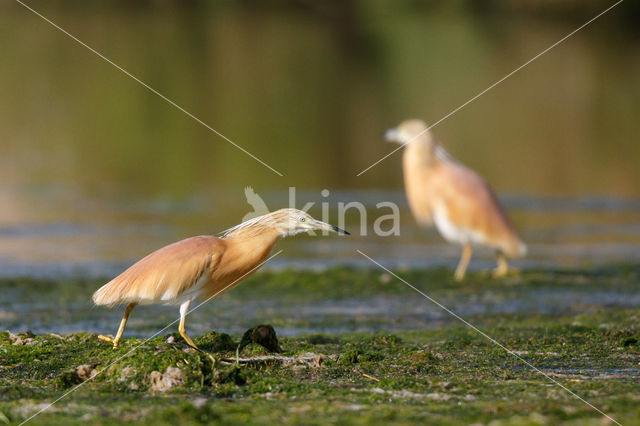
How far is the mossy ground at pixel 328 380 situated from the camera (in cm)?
600

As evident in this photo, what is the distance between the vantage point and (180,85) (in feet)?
111

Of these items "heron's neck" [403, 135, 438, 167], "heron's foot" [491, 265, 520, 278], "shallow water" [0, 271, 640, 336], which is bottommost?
"shallow water" [0, 271, 640, 336]

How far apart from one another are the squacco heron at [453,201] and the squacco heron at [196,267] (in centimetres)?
590

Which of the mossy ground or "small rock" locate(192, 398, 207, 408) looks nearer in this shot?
the mossy ground

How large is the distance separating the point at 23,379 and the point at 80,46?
38314mm

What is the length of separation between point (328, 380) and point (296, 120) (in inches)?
895

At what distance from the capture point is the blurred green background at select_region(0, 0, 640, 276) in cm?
1688

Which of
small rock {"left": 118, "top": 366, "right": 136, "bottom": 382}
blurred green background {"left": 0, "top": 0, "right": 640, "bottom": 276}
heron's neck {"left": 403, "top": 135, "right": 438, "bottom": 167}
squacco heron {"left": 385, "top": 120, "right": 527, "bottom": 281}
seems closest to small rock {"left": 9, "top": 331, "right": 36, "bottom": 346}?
small rock {"left": 118, "top": 366, "right": 136, "bottom": 382}

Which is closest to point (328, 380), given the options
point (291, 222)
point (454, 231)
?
point (291, 222)

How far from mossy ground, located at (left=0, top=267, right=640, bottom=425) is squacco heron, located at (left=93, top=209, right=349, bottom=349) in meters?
0.35

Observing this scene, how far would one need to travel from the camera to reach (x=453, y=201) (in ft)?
47.9

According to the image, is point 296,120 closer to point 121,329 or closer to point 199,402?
point 121,329

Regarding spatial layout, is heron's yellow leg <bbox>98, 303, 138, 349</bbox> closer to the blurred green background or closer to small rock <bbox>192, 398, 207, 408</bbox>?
small rock <bbox>192, 398, 207, 408</bbox>

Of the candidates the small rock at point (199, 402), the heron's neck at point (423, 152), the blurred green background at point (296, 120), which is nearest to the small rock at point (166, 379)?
the small rock at point (199, 402)
